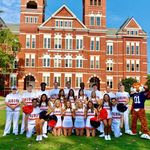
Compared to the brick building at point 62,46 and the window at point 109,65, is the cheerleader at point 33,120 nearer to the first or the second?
the brick building at point 62,46

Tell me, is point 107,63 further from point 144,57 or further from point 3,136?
point 3,136

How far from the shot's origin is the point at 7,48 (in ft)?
166

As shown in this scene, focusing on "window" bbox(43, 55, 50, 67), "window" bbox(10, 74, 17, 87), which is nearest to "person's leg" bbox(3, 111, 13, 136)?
"window" bbox(43, 55, 50, 67)

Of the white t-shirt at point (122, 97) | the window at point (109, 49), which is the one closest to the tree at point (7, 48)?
the window at point (109, 49)

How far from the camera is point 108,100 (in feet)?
43.3

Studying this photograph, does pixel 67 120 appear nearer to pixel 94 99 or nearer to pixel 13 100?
pixel 94 99

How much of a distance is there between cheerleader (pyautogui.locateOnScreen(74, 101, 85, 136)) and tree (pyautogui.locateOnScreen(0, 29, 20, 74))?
36.6m

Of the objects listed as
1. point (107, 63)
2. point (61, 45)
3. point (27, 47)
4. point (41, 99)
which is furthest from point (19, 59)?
point (41, 99)

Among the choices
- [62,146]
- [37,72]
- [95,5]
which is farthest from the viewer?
[95,5]

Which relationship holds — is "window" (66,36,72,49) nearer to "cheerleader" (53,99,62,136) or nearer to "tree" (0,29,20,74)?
"tree" (0,29,20,74)

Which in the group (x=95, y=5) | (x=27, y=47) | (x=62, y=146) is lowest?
(x=62, y=146)

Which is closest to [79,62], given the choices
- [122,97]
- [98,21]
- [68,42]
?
[68,42]

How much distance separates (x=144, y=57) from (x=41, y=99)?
152ft

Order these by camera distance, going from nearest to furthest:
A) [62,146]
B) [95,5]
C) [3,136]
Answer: [62,146] < [3,136] < [95,5]
